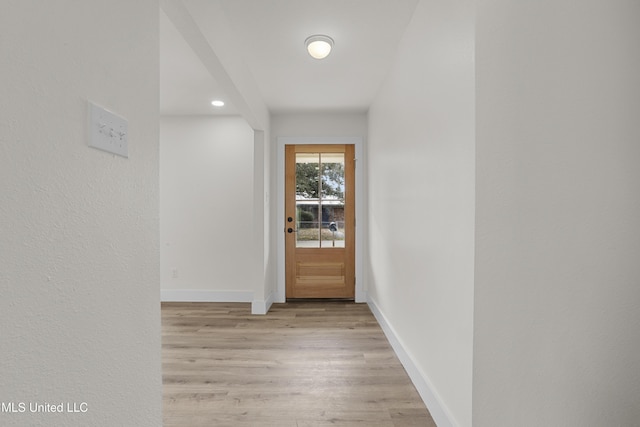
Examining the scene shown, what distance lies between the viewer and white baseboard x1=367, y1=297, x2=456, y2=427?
1.61m

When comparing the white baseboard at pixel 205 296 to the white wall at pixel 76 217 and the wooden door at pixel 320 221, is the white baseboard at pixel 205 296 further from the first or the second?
the white wall at pixel 76 217

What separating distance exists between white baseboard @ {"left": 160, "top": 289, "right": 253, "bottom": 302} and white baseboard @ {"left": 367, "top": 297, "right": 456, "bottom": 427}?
6.60ft

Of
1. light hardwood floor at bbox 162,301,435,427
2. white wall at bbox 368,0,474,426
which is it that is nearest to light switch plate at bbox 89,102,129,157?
white wall at bbox 368,0,474,426

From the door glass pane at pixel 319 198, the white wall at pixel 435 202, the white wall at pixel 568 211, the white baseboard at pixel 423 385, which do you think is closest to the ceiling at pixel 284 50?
the white wall at pixel 435 202

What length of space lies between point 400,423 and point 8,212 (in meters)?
1.84

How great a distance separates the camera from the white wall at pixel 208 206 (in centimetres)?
415

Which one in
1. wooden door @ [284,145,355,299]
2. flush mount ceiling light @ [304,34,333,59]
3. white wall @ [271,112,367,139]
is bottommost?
wooden door @ [284,145,355,299]

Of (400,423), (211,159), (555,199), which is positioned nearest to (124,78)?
(555,199)

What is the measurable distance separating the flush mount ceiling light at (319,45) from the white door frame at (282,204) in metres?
1.70

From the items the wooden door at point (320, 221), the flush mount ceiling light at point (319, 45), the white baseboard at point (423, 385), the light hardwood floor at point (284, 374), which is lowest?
the light hardwood floor at point (284, 374)

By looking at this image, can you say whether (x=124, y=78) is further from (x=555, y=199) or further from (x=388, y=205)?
(x=388, y=205)

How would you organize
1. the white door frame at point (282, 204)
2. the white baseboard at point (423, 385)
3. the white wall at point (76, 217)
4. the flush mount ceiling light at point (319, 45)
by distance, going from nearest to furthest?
the white wall at point (76, 217)
the white baseboard at point (423, 385)
the flush mount ceiling light at point (319, 45)
the white door frame at point (282, 204)

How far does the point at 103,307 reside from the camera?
0.93m

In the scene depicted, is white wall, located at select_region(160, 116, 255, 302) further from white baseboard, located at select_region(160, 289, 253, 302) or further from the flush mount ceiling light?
the flush mount ceiling light
